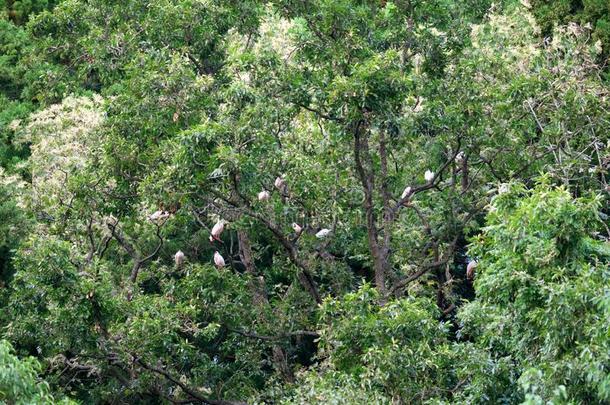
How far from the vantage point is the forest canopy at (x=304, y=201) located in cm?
1044

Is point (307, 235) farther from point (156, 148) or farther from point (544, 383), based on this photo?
point (544, 383)

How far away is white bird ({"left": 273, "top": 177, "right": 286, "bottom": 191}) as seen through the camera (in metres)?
12.4

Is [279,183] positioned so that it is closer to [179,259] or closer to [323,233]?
[323,233]

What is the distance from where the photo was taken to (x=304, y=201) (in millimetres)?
12805

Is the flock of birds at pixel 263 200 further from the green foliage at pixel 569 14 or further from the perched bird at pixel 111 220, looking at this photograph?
the green foliage at pixel 569 14

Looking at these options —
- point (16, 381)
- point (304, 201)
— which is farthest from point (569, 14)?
point (16, 381)

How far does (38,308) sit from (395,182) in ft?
15.6

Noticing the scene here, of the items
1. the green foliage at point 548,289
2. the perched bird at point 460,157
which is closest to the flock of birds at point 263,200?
the perched bird at point 460,157

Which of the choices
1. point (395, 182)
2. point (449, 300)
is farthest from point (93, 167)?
point (449, 300)

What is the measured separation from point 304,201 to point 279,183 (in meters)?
0.47

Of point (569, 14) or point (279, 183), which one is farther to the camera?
point (569, 14)

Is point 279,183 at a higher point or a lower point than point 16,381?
lower

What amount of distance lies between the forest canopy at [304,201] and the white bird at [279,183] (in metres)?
0.02

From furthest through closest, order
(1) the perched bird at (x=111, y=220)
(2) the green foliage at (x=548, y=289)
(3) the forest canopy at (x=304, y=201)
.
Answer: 1. (1) the perched bird at (x=111, y=220)
2. (3) the forest canopy at (x=304, y=201)
3. (2) the green foliage at (x=548, y=289)
